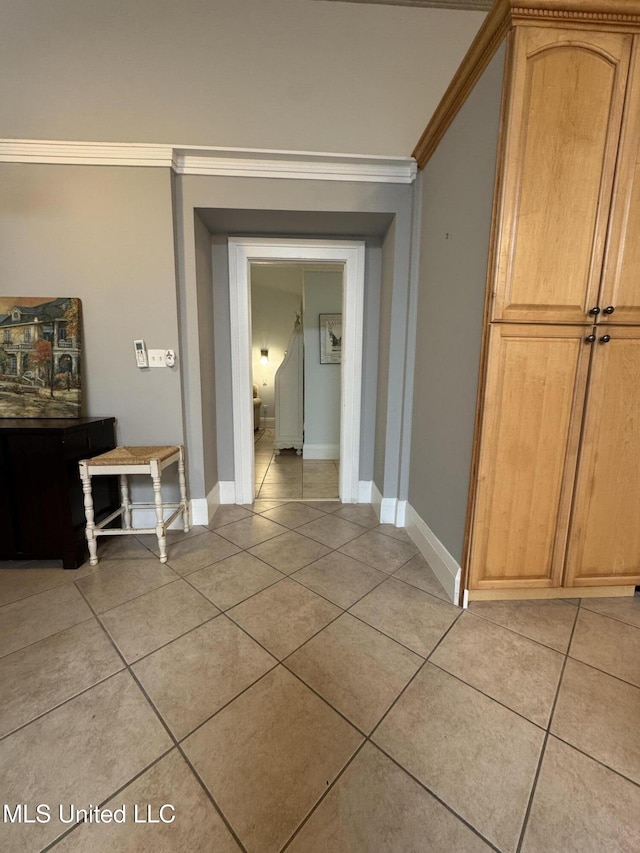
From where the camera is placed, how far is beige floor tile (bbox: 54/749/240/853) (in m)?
0.73

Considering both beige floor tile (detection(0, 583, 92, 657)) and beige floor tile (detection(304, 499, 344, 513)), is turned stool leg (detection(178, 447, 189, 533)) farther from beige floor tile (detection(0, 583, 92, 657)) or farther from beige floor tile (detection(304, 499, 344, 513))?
beige floor tile (detection(304, 499, 344, 513))

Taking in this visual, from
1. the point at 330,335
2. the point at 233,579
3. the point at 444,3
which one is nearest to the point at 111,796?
the point at 233,579

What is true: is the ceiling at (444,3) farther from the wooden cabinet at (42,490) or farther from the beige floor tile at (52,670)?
the beige floor tile at (52,670)

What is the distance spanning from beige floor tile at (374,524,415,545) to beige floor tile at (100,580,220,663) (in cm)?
119

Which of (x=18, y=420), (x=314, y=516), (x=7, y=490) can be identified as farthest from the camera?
(x=314, y=516)

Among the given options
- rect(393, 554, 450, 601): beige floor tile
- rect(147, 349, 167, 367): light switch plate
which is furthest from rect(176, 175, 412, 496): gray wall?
rect(393, 554, 450, 601): beige floor tile

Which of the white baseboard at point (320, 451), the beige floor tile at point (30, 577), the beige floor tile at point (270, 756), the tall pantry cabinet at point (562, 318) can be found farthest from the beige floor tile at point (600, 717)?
the white baseboard at point (320, 451)

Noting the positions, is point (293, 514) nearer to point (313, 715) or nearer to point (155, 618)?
point (155, 618)

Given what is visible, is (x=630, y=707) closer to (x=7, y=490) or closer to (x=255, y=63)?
(x=7, y=490)

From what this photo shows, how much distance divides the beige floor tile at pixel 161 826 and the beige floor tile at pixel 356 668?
0.41 m

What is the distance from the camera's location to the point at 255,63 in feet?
6.31

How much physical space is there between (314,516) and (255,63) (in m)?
2.90

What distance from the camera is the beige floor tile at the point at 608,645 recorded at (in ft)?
3.92

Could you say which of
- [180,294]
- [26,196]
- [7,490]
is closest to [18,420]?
[7,490]
